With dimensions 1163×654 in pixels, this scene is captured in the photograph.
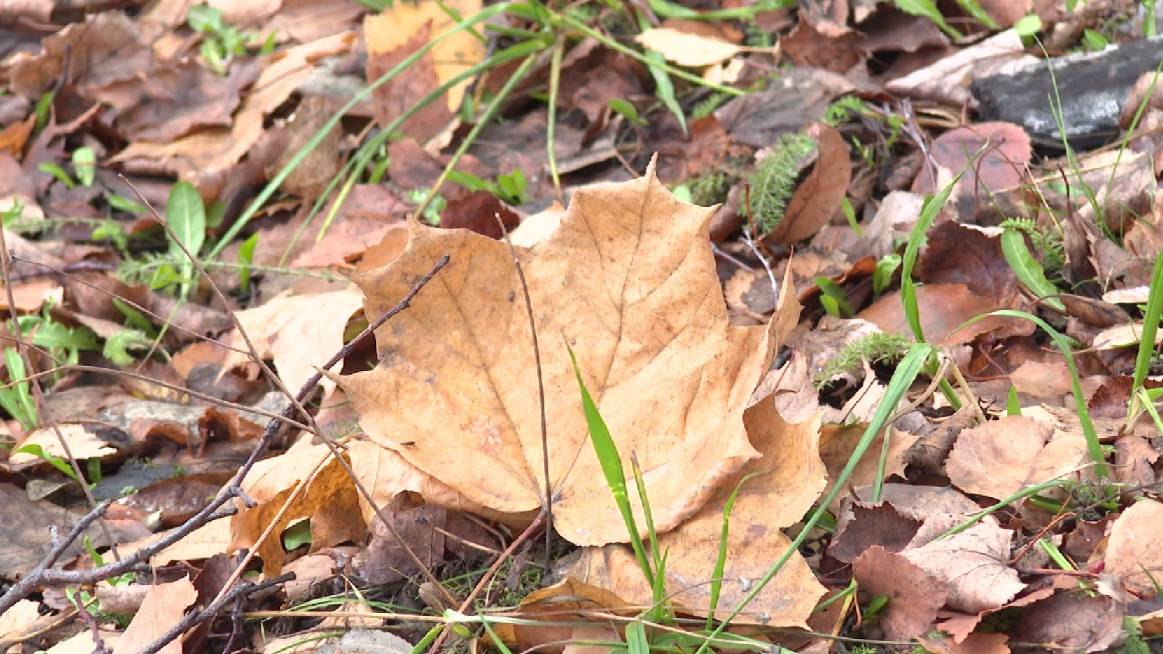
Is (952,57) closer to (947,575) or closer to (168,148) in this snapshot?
(947,575)

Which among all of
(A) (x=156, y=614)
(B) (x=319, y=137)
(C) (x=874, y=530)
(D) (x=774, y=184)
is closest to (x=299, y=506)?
(A) (x=156, y=614)

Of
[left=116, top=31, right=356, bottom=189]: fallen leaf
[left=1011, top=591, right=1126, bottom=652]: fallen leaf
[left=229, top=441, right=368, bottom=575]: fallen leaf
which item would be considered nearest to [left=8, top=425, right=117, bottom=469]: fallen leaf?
[left=229, top=441, right=368, bottom=575]: fallen leaf

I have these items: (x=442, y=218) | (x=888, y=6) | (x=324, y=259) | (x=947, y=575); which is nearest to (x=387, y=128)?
(x=324, y=259)

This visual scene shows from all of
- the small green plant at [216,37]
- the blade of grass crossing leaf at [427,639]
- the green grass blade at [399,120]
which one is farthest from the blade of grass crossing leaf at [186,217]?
the blade of grass crossing leaf at [427,639]

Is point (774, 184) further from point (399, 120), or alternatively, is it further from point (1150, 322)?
point (399, 120)

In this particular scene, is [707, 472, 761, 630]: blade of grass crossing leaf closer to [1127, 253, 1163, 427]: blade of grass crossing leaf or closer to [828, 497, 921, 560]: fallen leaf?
[828, 497, 921, 560]: fallen leaf

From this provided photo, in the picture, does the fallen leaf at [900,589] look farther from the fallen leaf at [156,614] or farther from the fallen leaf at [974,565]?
the fallen leaf at [156,614]

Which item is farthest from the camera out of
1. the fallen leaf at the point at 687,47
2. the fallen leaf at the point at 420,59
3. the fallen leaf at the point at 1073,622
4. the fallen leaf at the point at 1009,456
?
the fallen leaf at the point at 420,59
